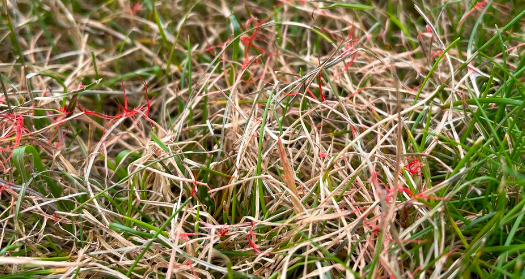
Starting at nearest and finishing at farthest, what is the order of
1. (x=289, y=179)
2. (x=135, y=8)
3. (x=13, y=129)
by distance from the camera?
(x=289, y=179)
(x=13, y=129)
(x=135, y=8)

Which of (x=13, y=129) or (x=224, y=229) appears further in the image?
(x=13, y=129)

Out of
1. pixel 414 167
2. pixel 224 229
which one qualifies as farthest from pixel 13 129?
pixel 414 167

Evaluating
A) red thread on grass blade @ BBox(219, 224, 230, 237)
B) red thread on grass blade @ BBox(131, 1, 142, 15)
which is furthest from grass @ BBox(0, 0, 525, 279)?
red thread on grass blade @ BBox(131, 1, 142, 15)

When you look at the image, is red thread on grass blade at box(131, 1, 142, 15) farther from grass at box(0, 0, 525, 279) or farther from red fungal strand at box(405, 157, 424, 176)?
red fungal strand at box(405, 157, 424, 176)

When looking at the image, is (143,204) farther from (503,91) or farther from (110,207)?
(503,91)

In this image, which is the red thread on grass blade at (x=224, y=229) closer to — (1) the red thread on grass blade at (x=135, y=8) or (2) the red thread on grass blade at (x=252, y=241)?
(2) the red thread on grass blade at (x=252, y=241)

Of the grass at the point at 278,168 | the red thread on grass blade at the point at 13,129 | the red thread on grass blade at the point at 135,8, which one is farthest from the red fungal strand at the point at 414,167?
the red thread on grass blade at the point at 135,8

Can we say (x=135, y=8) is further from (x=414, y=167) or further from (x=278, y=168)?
(x=414, y=167)

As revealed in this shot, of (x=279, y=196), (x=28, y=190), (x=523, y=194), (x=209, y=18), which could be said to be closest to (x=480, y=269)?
(x=523, y=194)
